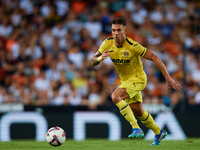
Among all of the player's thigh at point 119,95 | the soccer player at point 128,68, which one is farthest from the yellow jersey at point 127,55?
the player's thigh at point 119,95

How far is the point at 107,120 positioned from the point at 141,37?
14.0ft

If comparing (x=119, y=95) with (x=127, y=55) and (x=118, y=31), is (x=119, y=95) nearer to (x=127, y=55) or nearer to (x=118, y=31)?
(x=127, y=55)

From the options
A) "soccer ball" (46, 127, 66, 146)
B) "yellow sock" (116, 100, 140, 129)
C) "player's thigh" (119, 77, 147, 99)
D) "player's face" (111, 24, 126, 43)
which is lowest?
"soccer ball" (46, 127, 66, 146)

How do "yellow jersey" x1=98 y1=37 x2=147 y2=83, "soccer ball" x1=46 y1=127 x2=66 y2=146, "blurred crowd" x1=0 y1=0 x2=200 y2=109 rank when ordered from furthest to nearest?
"blurred crowd" x1=0 y1=0 x2=200 y2=109 < "yellow jersey" x1=98 y1=37 x2=147 y2=83 < "soccer ball" x1=46 y1=127 x2=66 y2=146

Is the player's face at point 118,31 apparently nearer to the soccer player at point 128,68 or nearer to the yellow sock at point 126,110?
the soccer player at point 128,68

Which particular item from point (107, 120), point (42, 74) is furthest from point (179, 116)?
point (42, 74)

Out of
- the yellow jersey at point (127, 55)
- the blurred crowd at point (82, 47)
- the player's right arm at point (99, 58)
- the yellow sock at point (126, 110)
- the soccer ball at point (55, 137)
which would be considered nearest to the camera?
the player's right arm at point (99, 58)

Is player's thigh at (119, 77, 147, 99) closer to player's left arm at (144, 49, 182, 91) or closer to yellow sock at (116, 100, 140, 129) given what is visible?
yellow sock at (116, 100, 140, 129)

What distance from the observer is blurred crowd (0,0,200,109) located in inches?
519

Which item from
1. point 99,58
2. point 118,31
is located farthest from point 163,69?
point 99,58

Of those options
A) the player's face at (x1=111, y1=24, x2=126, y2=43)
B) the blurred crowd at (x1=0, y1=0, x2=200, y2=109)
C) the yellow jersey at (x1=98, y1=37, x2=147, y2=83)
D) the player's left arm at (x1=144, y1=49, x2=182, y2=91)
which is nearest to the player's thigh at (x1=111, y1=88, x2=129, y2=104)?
the yellow jersey at (x1=98, y1=37, x2=147, y2=83)

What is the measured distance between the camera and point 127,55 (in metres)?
8.15

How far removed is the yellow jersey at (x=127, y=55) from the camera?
8.12m

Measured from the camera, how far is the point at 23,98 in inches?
512
